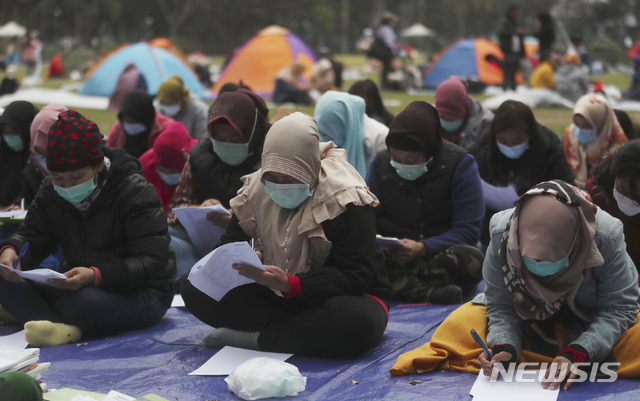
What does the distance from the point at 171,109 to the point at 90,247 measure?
3322 mm

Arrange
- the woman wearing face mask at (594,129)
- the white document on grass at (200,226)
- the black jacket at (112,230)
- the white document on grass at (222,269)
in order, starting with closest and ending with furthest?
the white document on grass at (222,269) < the black jacket at (112,230) < the white document on grass at (200,226) < the woman wearing face mask at (594,129)

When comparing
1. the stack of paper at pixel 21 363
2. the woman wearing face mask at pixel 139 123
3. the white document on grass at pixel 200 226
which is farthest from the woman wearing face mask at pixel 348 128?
the stack of paper at pixel 21 363

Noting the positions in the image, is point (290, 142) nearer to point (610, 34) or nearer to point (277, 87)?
point (277, 87)

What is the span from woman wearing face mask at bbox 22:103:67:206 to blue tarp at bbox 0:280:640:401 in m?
1.14

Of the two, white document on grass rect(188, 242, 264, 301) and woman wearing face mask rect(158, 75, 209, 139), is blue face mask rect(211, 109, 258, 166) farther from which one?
woman wearing face mask rect(158, 75, 209, 139)

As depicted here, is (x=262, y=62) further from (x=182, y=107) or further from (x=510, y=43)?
(x=182, y=107)

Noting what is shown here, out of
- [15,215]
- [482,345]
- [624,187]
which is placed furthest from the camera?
[15,215]

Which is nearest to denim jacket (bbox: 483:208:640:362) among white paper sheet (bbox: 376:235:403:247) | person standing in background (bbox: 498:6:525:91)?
white paper sheet (bbox: 376:235:403:247)

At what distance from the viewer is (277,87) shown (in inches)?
553

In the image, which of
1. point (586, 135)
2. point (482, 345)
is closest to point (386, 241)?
point (482, 345)

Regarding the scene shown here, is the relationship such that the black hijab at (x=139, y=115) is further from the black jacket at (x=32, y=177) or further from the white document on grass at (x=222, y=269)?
the white document on grass at (x=222, y=269)

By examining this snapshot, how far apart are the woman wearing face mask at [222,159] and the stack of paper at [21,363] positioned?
60.6 inches

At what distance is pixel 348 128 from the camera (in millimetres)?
4797

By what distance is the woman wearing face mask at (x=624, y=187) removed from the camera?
3092 millimetres
